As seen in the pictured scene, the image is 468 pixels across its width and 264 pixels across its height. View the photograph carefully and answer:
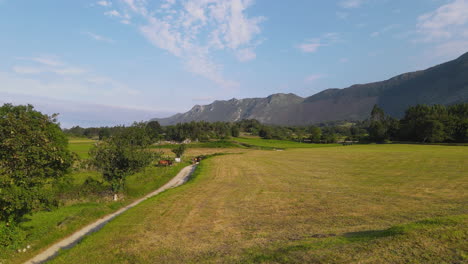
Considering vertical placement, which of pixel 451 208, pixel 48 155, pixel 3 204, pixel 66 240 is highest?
pixel 48 155

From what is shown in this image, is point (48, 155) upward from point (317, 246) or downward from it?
upward

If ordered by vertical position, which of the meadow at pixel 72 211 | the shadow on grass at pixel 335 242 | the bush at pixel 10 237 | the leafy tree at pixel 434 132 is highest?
the leafy tree at pixel 434 132

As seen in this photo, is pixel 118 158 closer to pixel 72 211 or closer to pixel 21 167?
pixel 72 211

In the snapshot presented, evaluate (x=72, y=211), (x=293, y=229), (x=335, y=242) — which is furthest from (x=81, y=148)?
(x=335, y=242)

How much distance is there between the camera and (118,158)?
3181 cm

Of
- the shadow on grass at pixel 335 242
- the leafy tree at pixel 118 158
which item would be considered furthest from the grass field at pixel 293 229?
the leafy tree at pixel 118 158

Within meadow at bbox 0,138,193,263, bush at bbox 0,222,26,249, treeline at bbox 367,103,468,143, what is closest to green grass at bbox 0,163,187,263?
meadow at bbox 0,138,193,263

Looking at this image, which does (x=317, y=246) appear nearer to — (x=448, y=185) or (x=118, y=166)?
(x=448, y=185)

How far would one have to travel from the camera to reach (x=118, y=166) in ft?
105

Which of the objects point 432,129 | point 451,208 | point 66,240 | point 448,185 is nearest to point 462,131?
point 432,129

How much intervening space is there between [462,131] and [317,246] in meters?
133

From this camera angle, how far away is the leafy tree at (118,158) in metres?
31.4

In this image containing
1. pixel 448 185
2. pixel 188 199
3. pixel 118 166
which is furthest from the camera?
pixel 118 166

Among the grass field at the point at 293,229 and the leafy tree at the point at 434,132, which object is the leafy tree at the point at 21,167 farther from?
the leafy tree at the point at 434,132
